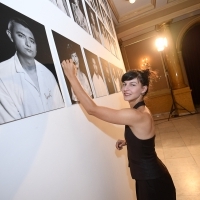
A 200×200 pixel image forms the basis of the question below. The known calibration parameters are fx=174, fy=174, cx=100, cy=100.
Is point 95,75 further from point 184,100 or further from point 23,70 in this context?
point 184,100

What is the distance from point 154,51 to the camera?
26.5 ft

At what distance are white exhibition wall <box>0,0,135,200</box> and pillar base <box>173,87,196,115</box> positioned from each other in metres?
6.46

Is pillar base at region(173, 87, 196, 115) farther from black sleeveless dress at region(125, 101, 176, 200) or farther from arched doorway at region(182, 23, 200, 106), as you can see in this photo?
black sleeveless dress at region(125, 101, 176, 200)

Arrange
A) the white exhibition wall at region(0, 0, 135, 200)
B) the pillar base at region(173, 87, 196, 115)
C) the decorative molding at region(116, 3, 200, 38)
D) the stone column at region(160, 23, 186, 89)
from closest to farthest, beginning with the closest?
the white exhibition wall at region(0, 0, 135, 200)
the decorative molding at region(116, 3, 200, 38)
the pillar base at region(173, 87, 196, 115)
the stone column at region(160, 23, 186, 89)

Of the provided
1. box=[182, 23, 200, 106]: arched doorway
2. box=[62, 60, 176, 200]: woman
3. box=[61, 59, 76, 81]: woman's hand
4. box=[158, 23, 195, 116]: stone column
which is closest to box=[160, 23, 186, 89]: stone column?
box=[158, 23, 195, 116]: stone column

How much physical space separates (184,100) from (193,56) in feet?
9.89

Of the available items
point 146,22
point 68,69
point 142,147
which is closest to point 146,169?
point 142,147

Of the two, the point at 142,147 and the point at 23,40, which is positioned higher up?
the point at 23,40

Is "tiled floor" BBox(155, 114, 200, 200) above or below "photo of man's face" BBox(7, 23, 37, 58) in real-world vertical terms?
below

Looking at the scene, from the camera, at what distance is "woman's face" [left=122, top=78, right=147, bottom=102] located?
134cm

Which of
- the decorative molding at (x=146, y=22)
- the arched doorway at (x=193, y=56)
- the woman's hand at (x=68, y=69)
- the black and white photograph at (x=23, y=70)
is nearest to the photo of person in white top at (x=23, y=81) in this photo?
the black and white photograph at (x=23, y=70)

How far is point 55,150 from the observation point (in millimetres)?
760

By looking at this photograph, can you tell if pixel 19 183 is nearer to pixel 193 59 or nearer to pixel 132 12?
pixel 132 12

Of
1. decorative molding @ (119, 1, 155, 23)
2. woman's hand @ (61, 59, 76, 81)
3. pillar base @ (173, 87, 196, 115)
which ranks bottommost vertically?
pillar base @ (173, 87, 196, 115)
